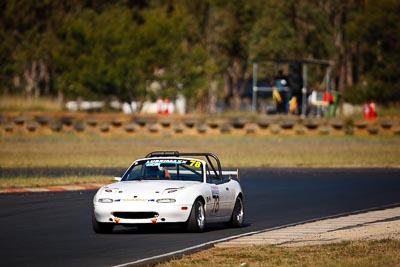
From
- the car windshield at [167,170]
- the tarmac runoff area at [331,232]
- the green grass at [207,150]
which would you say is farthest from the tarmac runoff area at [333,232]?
the green grass at [207,150]

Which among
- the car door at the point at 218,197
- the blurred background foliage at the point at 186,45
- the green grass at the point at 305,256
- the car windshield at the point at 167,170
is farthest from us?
the blurred background foliage at the point at 186,45

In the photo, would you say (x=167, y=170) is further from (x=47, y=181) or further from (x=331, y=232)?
(x=47, y=181)

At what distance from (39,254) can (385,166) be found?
83.5 ft

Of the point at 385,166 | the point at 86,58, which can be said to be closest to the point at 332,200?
the point at 385,166

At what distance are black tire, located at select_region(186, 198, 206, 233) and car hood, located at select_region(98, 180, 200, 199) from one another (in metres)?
0.31

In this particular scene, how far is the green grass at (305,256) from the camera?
12883 millimetres

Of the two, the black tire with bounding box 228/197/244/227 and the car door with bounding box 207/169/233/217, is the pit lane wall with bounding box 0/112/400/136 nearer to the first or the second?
the black tire with bounding box 228/197/244/227

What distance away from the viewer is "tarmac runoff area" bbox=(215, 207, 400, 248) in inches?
606

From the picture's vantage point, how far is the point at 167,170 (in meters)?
17.7

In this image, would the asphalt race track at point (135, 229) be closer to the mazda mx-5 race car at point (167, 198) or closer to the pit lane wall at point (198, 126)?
the mazda mx-5 race car at point (167, 198)

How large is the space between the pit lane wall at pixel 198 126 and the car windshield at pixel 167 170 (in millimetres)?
37760

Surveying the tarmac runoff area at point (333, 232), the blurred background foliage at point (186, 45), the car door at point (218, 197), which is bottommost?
the tarmac runoff area at point (333, 232)

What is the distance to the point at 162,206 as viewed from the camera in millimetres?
16125

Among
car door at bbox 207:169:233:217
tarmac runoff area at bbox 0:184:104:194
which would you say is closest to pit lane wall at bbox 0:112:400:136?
tarmac runoff area at bbox 0:184:104:194
